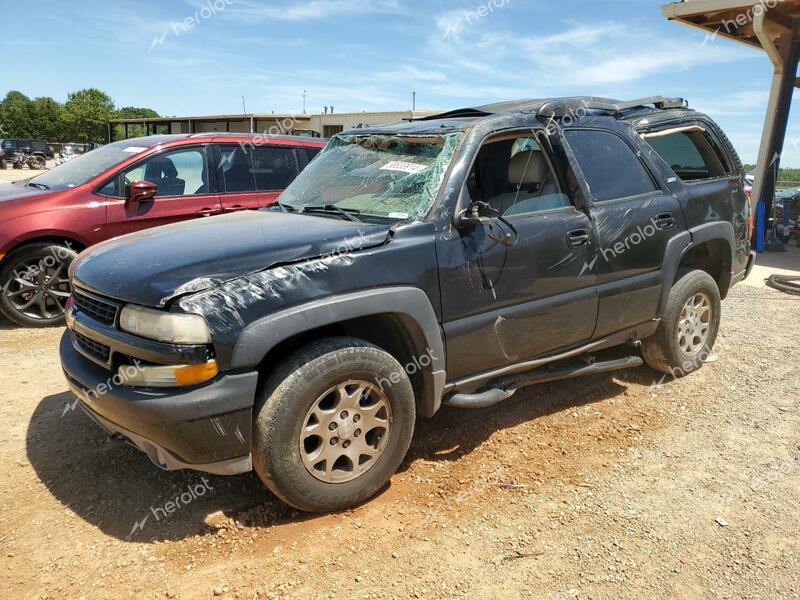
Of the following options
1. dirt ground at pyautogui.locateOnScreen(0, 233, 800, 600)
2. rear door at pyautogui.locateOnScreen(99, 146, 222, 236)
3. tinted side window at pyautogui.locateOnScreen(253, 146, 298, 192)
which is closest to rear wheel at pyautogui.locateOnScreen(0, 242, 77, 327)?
rear door at pyautogui.locateOnScreen(99, 146, 222, 236)

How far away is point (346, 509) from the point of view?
119 inches

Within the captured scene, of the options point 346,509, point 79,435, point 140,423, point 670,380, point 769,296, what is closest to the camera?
point 140,423

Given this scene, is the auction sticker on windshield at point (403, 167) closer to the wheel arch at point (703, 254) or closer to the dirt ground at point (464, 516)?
the dirt ground at point (464, 516)

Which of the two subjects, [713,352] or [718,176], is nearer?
[718,176]

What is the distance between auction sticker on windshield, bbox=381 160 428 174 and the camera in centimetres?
343

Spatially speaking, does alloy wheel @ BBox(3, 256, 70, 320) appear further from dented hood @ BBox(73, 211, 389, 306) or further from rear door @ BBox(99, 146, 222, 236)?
dented hood @ BBox(73, 211, 389, 306)

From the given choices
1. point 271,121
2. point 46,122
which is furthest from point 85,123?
point 271,121

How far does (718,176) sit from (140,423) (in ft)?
15.1

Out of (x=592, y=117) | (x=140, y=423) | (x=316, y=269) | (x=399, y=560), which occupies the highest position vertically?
(x=592, y=117)

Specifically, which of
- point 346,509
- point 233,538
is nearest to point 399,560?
point 346,509

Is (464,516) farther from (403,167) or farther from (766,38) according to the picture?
(766,38)

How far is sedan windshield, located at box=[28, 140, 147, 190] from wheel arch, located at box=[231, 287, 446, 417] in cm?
426

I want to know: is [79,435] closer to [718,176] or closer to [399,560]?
[399,560]

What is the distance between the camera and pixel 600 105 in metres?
4.30
